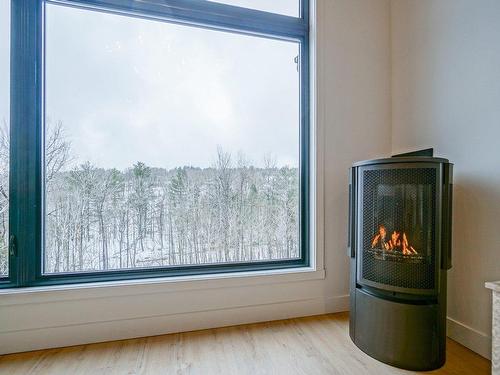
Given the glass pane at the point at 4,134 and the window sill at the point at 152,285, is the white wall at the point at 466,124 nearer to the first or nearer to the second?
the window sill at the point at 152,285

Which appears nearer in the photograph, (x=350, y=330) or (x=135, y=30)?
(x=350, y=330)

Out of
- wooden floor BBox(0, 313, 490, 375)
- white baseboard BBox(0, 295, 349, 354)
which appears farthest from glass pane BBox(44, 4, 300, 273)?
wooden floor BBox(0, 313, 490, 375)

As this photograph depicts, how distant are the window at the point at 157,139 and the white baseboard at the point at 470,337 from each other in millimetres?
1055

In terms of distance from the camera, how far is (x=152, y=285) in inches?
73.2

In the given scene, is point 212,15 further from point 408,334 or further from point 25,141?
point 408,334

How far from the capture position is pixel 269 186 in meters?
2.25

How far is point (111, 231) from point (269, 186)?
47.6 inches

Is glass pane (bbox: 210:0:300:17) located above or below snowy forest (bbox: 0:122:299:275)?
above

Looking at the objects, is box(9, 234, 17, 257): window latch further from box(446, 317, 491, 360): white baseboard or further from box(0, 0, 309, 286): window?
box(446, 317, 491, 360): white baseboard

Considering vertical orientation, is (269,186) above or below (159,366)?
above

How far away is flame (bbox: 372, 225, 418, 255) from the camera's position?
5.02 feet

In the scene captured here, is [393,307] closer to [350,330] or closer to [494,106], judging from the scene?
[350,330]

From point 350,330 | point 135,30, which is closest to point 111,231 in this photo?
point 135,30

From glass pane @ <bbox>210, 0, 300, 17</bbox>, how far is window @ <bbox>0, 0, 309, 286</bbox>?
0.4 inches
